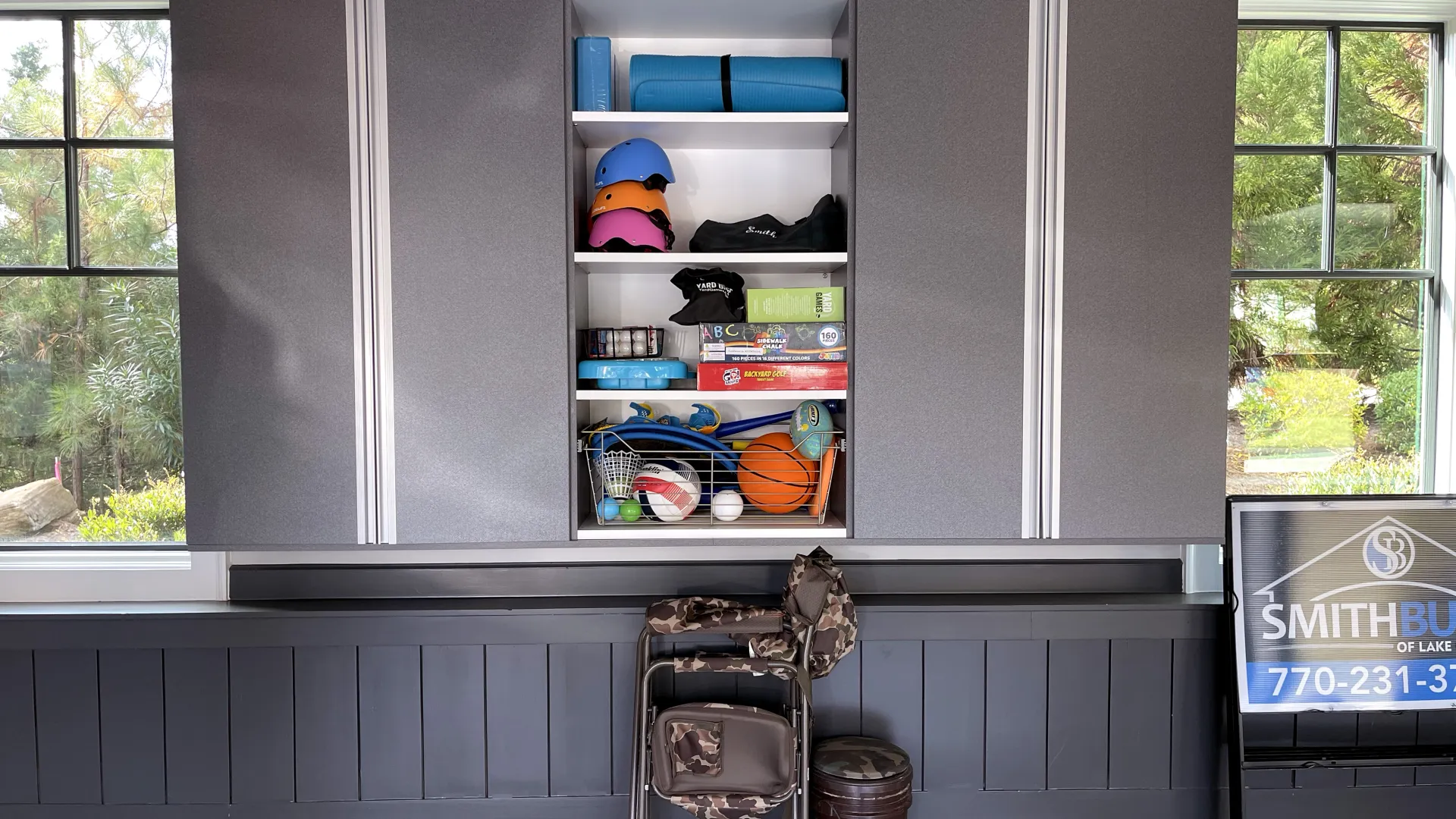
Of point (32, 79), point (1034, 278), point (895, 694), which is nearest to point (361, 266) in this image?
point (32, 79)

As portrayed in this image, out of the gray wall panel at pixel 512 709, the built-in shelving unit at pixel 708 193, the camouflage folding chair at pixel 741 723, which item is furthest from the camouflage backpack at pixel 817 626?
the gray wall panel at pixel 512 709

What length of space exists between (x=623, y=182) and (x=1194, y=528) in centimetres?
152

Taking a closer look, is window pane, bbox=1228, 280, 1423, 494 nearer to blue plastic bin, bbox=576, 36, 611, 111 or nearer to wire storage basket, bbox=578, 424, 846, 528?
wire storage basket, bbox=578, 424, 846, 528

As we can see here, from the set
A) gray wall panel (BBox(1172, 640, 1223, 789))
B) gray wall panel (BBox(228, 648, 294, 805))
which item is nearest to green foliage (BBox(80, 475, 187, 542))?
gray wall panel (BBox(228, 648, 294, 805))

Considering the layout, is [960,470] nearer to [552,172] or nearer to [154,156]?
[552,172]

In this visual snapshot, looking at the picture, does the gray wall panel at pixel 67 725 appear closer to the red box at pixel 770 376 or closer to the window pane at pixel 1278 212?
the red box at pixel 770 376

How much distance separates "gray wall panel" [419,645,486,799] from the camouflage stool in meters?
0.81

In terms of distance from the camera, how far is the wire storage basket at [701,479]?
6.64 ft

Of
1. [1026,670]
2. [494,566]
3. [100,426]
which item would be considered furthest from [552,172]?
[1026,670]

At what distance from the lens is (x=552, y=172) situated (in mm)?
1894

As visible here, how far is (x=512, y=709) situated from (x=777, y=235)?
4.21 feet

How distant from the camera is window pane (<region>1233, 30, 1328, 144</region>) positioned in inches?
91.0

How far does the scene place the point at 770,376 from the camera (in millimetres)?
2006

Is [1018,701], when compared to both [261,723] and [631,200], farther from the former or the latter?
[261,723]
